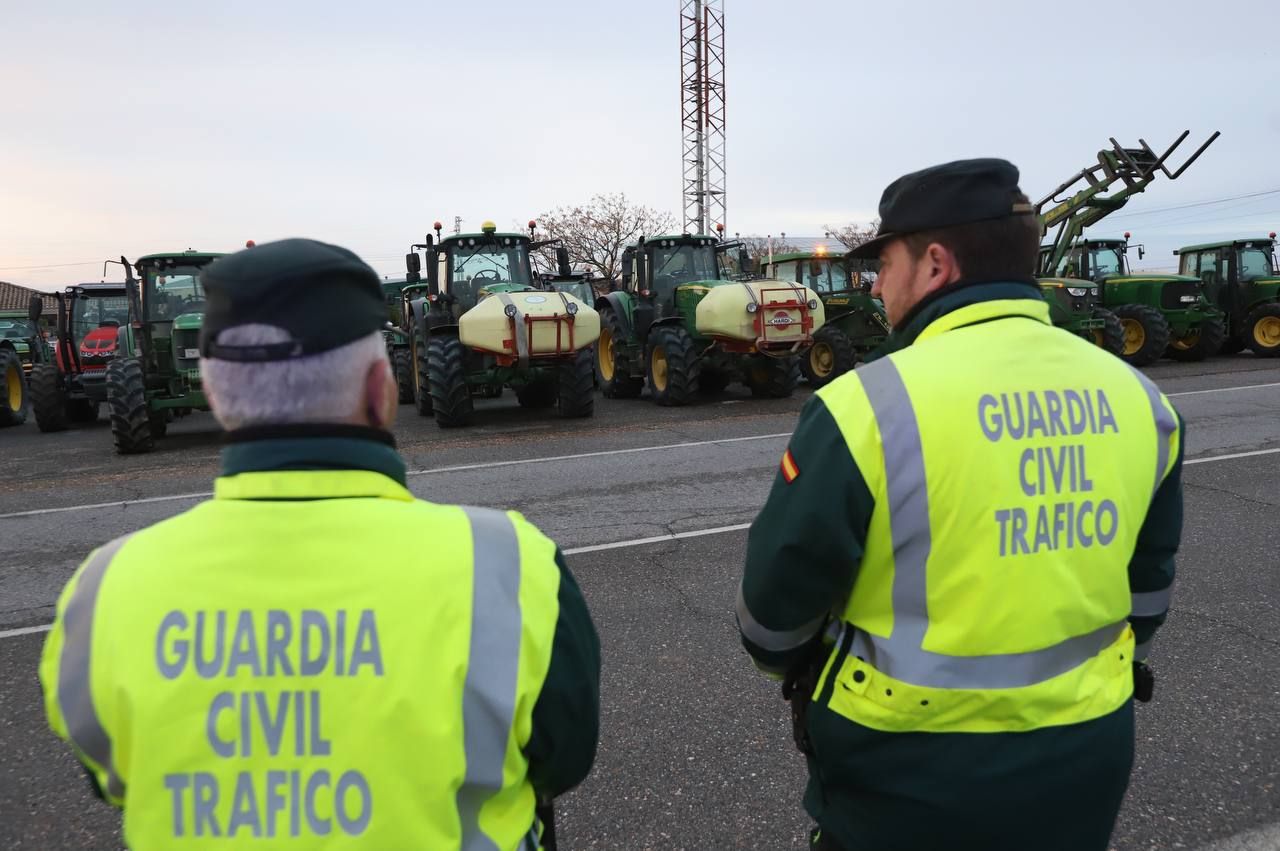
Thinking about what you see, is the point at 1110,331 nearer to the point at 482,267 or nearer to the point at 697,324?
the point at 697,324

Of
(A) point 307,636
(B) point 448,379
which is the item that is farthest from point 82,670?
(B) point 448,379

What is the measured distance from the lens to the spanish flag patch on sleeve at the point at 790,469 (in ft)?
5.45

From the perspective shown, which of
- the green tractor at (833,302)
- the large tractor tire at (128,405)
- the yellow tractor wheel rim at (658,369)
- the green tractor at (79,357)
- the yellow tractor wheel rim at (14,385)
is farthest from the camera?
the yellow tractor wheel rim at (14,385)

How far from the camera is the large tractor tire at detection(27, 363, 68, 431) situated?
1512 cm

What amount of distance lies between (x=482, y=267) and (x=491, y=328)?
2.06 m

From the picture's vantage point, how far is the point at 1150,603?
1.89 meters

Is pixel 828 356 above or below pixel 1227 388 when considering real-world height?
above

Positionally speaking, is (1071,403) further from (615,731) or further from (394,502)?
(615,731)

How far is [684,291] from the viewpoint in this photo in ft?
48.3

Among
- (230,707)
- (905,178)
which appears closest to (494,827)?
(230,707)

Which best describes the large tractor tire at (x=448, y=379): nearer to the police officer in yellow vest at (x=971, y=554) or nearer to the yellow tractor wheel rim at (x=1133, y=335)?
the police officer in yellow vest at (x=971, y=554)

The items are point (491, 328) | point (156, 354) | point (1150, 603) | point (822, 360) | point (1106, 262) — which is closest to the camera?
point (1150, 603)

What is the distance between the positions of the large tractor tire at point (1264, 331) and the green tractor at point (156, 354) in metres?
19.5

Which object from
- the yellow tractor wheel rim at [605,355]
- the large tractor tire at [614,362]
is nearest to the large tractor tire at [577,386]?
the large tractor tire at [614,362]
